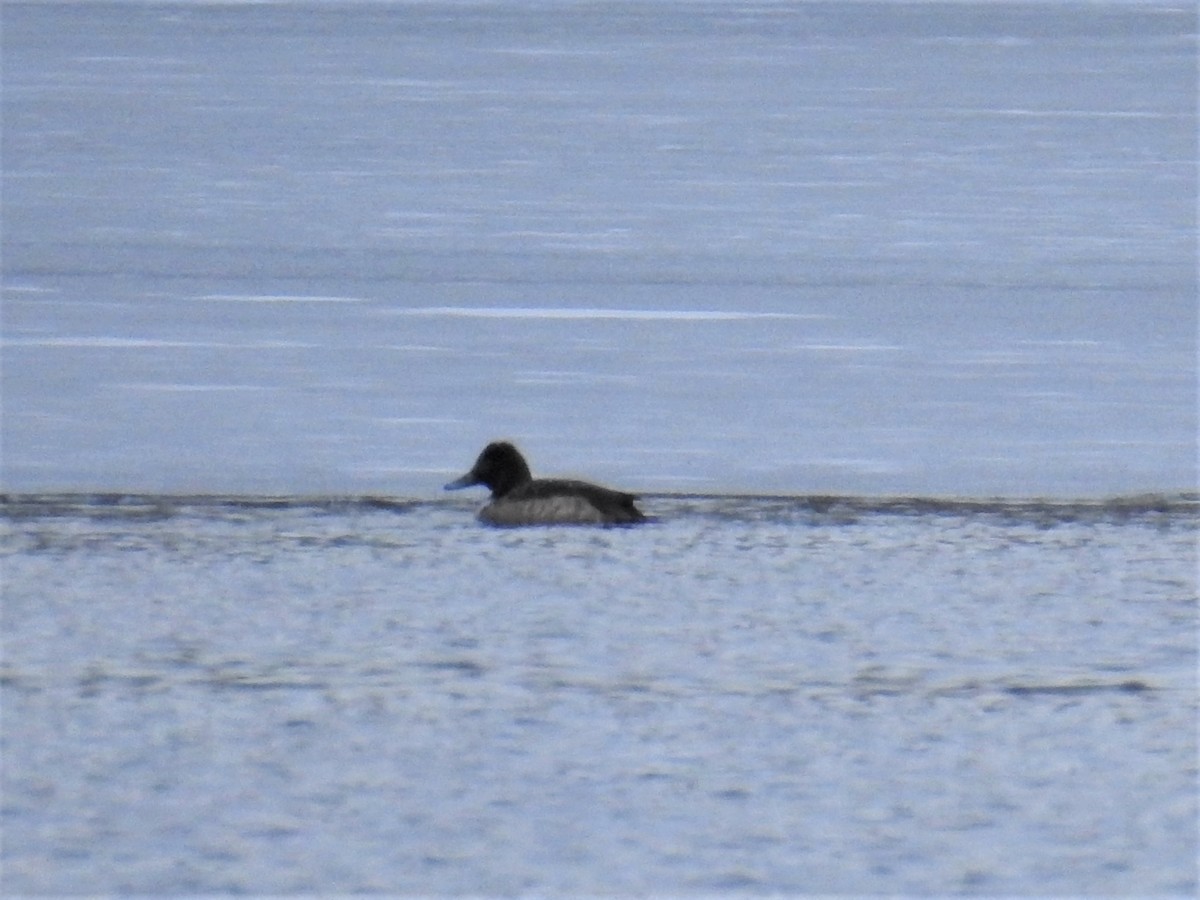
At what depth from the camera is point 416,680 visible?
4.67 metres

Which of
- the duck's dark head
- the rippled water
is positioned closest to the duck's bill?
the duck's dark head

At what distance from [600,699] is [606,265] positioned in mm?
7696

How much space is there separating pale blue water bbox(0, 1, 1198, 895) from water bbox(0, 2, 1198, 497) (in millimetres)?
46

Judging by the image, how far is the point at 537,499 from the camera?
6.24 metres

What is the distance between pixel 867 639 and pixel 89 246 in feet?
26.7

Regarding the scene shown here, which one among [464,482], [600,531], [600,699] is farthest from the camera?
[464,482]

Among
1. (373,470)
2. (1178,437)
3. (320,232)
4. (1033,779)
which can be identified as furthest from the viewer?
(320,232)

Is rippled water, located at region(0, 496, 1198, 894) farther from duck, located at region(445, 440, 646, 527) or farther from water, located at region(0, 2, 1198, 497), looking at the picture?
water, located at region(0, 2, 1198, 497)

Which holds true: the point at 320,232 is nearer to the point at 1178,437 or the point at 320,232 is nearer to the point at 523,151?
the point at 523,151

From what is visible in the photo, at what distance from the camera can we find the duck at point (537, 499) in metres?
6.12

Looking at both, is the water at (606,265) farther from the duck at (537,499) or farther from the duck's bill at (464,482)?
the duck at (537,499)

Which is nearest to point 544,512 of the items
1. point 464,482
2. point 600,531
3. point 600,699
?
point 600,531

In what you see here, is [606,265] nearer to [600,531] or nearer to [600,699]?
[600,531]

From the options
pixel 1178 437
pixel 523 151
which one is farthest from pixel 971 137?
pixel 1178 437
